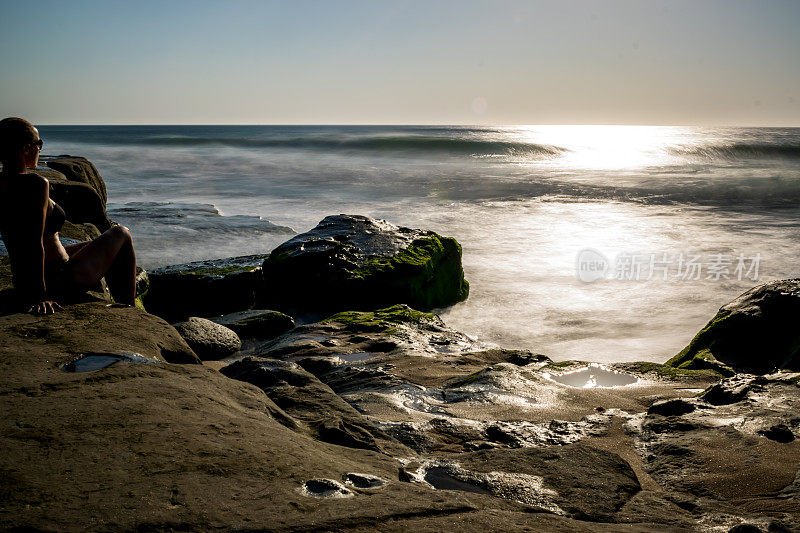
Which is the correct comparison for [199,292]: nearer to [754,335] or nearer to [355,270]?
[355,270]

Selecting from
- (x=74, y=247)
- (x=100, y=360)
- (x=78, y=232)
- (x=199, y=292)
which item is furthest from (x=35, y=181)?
(x=199, y=292)

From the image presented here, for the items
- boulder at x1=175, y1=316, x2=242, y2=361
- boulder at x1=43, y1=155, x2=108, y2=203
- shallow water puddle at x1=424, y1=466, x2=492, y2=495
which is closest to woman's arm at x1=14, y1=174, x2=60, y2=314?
boulder at x1=175, y1=316, x2=242, y2=361

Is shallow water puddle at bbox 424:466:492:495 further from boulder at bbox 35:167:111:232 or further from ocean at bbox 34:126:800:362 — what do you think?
boulder at bbox 35:167:111:232

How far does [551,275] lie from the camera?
1028cm

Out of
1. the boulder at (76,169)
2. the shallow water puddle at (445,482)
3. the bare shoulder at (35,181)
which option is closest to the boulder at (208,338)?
the bare shoulder at (35,181)

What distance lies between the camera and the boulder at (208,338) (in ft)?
16.7

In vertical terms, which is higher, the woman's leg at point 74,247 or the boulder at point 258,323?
the woman's leg at point 74,247

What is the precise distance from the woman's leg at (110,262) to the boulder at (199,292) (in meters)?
3.23

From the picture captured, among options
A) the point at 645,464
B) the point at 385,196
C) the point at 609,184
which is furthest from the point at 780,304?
the point at 609,184

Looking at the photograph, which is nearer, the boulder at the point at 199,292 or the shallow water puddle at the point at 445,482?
the shallow water puddle at the point at 445,482

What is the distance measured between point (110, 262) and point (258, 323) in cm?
Result: 247

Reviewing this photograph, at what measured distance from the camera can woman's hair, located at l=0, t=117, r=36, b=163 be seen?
3051 millimetres

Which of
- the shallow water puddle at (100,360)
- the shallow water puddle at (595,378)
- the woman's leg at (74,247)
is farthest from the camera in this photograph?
the shallow water puddle at (595,378)

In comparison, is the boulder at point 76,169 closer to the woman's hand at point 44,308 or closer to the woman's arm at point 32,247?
the woman's arm at point 32,247
